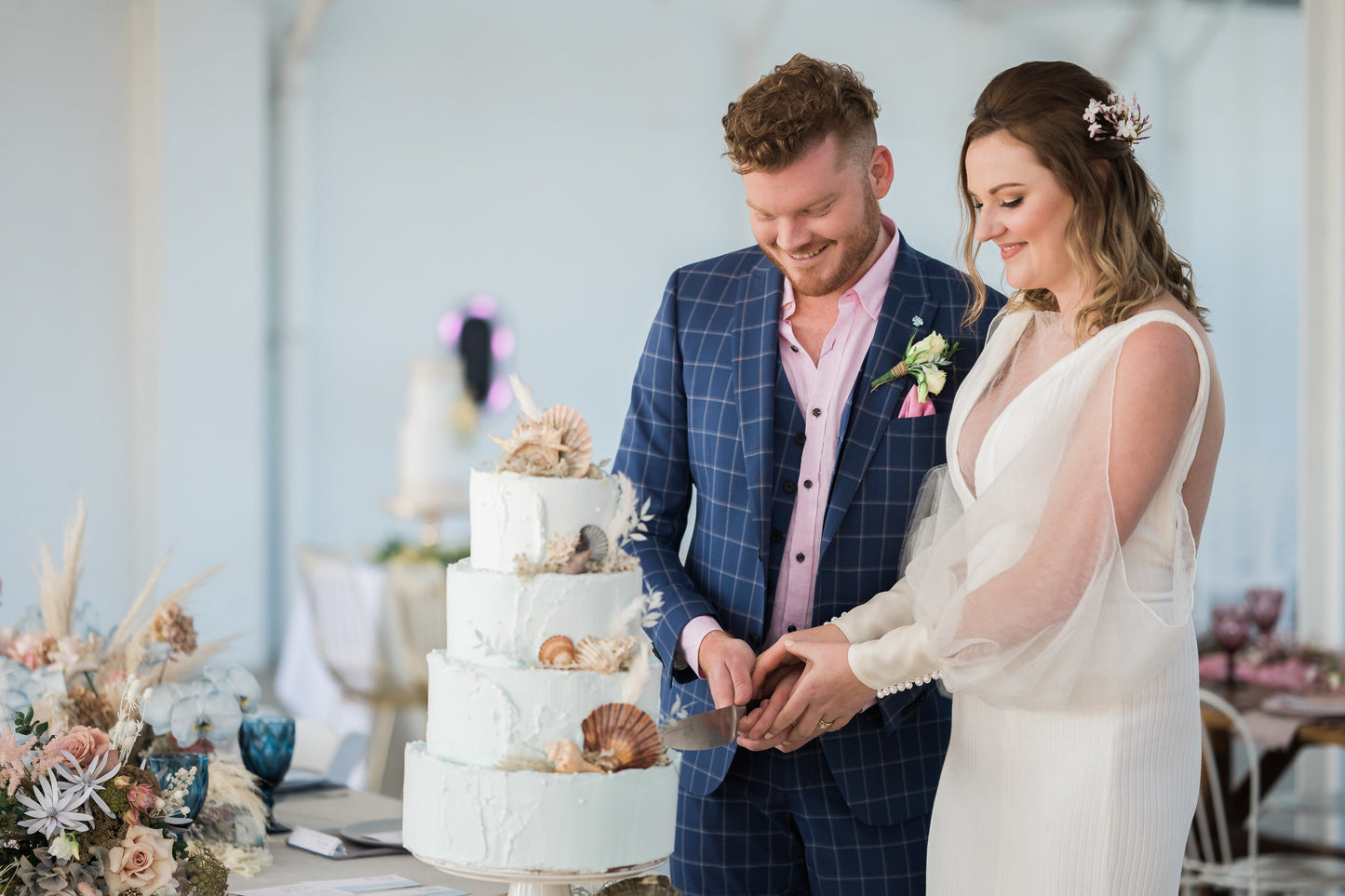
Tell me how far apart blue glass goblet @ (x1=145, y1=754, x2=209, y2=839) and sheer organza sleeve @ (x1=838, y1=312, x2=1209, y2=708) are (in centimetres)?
95

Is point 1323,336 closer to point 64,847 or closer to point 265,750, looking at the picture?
point 265,750

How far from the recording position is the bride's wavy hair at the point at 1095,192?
1574 mm

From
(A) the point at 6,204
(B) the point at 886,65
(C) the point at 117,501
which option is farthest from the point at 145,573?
(B) the point at 886,65

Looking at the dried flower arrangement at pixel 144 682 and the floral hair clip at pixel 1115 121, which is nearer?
the floral hair clip at pixel 1115 121

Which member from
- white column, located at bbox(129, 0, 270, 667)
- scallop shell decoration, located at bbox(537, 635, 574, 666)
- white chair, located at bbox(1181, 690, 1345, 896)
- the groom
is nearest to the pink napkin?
the groom

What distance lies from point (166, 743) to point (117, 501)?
5.63 m

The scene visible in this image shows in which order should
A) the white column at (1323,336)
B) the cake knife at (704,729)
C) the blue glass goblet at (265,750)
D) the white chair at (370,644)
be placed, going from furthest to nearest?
1. the white chair at (370,644)
2. the white column at (1323,336)
3. the blue glass goblet at (265,750)
4. the cake knife at (704,729)

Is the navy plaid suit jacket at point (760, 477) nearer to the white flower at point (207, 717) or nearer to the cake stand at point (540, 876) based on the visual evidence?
the cake stand at point (540, 876)

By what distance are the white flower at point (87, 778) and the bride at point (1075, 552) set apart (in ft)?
2.70

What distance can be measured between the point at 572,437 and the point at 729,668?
46 cm

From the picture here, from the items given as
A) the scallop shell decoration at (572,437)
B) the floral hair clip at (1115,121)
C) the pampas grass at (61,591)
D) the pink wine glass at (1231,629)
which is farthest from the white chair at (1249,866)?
the pampas grass at (61,591)

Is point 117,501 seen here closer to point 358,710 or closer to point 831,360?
point 358,710

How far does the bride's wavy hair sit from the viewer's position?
157cm

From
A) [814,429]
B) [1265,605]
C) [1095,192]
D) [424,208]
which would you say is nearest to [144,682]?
[814,429]
